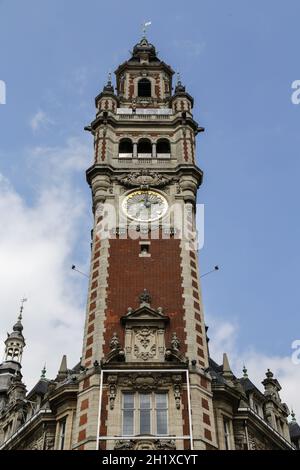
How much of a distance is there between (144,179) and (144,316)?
12960mm

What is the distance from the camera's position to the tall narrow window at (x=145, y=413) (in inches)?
1495

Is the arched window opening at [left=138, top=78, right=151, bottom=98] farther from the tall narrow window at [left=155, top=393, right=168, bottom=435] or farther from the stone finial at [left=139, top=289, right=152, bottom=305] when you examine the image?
the tall narrow window at [left=155, top=393, right=168, bottom=435]

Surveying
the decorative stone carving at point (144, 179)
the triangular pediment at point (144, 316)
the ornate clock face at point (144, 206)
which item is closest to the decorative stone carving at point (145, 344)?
the triangular pediment at point (144, 316)

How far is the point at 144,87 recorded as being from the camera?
216 feet

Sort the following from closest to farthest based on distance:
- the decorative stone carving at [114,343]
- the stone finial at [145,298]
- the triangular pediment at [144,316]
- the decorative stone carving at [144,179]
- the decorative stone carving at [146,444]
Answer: the decorative stone carving at [146,444], the decorative stone carving at [114,343], the triangular pediment at [144,316], the stone finial at [145,298], the decorative stone carving at [144,179]

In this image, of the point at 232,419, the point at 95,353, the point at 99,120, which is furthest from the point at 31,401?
the point at 99,120

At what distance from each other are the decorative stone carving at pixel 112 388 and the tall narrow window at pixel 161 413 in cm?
231

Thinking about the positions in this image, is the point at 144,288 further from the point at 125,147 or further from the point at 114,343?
the point at 125,147

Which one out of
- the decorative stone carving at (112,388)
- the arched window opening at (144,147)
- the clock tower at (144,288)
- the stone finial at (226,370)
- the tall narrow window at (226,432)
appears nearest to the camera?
the clock tower at (144,288)

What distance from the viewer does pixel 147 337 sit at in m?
41.8

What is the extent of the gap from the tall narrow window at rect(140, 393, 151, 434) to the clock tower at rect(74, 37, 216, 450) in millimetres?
55

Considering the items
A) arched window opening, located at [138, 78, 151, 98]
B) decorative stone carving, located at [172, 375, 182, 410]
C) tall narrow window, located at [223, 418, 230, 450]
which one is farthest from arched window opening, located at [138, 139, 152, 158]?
tall narrow window, located at [223, 418, 230, 450]

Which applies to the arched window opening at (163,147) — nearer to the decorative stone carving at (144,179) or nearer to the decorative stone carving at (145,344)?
the decorative stone carving at (144,179)

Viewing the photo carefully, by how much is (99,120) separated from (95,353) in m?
22.4
